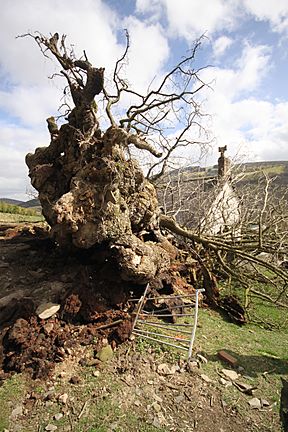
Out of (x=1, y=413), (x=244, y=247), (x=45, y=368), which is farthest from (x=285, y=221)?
(x=1, y=413)

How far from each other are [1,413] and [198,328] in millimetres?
2995

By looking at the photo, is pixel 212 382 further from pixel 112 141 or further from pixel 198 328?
pixel 112 141

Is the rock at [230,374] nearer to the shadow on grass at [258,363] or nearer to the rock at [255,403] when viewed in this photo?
the shadow on grass at [258,363]

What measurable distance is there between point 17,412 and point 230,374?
2472 mm

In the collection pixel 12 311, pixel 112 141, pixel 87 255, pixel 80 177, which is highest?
pixel 112 141

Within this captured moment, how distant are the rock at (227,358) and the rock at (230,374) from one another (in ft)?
0.48

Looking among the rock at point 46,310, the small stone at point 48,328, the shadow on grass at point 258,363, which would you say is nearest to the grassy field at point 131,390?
the shadow on grass at point 258,363

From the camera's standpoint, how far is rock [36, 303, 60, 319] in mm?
4023

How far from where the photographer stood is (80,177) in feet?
14.7

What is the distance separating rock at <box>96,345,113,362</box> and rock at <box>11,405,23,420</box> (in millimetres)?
1010

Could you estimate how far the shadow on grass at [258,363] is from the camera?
3986 millimetres

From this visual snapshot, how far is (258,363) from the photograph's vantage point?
163 inches

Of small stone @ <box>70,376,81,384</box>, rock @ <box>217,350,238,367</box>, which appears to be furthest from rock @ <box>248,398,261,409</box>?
small stone @ <box>70,376,81,384</box>

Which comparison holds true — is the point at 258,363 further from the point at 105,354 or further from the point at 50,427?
the point at 50,427
